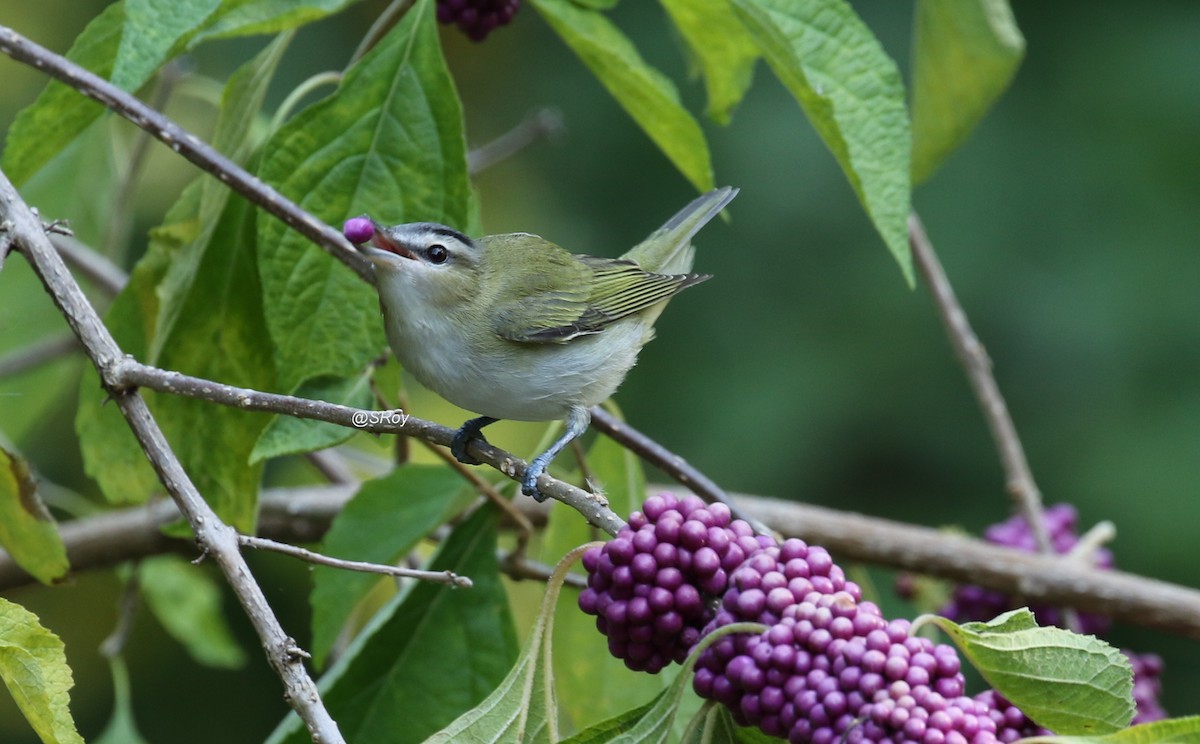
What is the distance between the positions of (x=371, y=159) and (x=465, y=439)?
2.00 feet

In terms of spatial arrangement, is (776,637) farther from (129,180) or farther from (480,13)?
(129,180)

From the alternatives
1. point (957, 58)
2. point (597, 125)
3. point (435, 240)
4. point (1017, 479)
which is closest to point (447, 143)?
point (435, 240)

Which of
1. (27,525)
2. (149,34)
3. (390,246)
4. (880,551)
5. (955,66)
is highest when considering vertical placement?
(955,66)

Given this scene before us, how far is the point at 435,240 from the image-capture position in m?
2.89

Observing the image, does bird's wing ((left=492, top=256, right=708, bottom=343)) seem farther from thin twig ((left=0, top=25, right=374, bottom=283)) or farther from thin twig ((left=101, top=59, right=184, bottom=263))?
thin twig ((left=101, top=59, right=184, bottom=263))

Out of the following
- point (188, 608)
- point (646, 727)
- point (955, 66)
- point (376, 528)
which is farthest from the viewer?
point (188, 608)

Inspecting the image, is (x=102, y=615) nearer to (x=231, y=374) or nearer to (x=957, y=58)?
(x=231, y=374)

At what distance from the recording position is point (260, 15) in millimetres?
2354

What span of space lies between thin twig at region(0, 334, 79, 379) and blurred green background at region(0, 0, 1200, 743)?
3.15 meters

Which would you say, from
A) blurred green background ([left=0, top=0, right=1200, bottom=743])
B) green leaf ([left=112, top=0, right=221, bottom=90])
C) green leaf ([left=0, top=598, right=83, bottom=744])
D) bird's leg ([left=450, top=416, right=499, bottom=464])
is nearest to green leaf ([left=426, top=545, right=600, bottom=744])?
bird's leg ([left=450, top=416, right=499, bottom=464])

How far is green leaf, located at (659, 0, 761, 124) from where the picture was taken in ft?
8.97

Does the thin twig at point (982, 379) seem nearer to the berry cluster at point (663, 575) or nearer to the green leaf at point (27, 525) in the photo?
the berry cluster at point (663, 575)

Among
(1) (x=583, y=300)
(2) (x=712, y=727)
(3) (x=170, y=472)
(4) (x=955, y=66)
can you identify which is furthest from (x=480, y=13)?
(2) (x=712, y=727)

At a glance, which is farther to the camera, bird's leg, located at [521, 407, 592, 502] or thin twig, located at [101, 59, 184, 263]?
thin twig, located at [101, 59, 184, 263]
